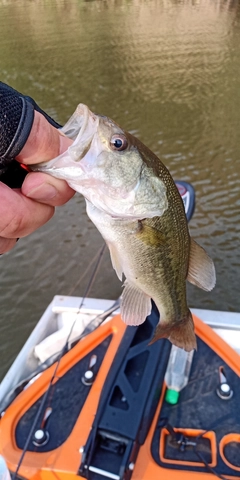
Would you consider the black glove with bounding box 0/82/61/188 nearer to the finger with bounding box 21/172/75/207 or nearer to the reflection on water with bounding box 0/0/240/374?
the finger with bounding box 21/172/75/207

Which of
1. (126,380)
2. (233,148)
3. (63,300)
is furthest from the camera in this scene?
(233,148)

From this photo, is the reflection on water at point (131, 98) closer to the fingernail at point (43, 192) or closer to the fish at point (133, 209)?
the fish at point (133, 209)

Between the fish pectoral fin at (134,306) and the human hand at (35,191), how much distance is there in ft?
2.15

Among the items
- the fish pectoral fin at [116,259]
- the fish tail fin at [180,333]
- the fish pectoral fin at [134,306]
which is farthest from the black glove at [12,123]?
the fish tail fin at [180,333]

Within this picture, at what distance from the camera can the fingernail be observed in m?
1.50

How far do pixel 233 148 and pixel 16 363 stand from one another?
7.40 metres

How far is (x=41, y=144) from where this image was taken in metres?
1.40

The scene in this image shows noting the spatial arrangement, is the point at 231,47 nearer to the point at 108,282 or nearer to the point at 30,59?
the point at 30,59

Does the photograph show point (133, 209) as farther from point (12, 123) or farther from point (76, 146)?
point (12, 123)

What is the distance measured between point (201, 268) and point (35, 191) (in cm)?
97

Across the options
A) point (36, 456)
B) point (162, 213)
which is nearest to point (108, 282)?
point (36, 456)

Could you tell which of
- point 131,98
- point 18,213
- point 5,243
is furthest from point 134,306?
point 131,98

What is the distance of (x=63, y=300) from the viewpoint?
411cm

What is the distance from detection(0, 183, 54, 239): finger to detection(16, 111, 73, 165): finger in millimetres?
138
